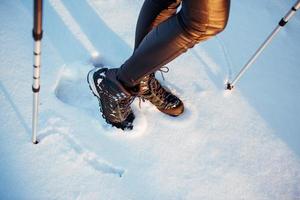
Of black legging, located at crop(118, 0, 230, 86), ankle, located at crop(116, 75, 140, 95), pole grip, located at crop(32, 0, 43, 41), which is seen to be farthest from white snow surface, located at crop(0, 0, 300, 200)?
pole grip, located at crop(32, 0, 43, 41)

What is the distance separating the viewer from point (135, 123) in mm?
1300

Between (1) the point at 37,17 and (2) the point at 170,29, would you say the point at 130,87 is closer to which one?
(2) the point at 170,29

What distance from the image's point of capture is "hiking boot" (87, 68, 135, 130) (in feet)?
3.76

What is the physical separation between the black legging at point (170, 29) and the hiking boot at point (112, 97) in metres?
0.06

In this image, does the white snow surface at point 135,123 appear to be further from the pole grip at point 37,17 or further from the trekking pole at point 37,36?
the pole grip at point 37,17

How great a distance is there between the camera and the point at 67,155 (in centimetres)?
114

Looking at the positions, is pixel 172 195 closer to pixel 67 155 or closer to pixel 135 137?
pixel 135 137

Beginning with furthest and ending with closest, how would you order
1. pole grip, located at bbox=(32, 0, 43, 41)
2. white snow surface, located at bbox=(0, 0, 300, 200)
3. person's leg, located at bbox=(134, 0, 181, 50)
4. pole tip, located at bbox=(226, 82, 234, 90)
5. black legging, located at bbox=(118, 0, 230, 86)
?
pole tip, located at bbox=(226, 82, 234, 90) → white snow surface, located at bbox=(0, 0, 300, 200) → person's leg, located at bbox=(134, 0, 181, 50) → black legging, located at bbox=(118, 0, 230, 86) → pole grip, located at bbox=(32, 0, 43, 41)

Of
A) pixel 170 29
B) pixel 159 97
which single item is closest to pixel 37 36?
pixel 170 29

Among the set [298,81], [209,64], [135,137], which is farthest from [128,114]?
[298,81]

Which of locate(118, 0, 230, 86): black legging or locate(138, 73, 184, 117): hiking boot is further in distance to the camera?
locate(138, 73, 184, 117): hiking boot

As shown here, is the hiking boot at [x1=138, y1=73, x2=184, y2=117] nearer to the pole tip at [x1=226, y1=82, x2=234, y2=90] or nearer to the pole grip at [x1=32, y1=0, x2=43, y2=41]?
the pole tip at [x1=226, y1=82, x2=234, y2=90]

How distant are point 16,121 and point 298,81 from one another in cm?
146

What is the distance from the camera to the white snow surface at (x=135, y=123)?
1.12 m
